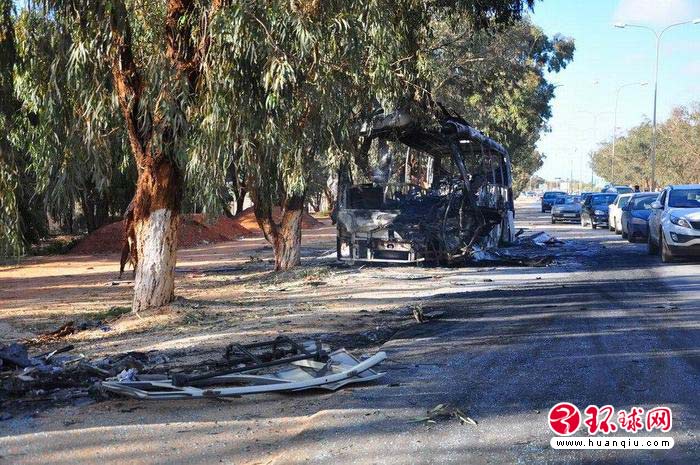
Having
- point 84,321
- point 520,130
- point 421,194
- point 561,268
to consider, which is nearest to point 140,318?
point 84,321

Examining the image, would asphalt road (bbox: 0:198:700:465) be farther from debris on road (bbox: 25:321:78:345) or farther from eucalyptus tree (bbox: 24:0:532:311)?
debris on road (bbox: 25:321:78:345)

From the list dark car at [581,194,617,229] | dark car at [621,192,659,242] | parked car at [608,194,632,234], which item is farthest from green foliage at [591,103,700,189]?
dark car at [621,192,659,242]

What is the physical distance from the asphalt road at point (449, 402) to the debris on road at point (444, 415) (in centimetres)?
7

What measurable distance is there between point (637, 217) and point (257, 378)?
22273mm

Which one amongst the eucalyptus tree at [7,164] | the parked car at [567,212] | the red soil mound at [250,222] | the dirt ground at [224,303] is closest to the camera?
the dirt ground at [224,303]

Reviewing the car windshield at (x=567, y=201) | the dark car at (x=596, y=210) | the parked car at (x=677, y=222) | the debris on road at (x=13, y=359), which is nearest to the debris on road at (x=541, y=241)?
the parked car at (x=677, y=222)

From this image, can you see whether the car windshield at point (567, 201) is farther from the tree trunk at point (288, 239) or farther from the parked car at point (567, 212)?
the tree trunk at point (288, 239)

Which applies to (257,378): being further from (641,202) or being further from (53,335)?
(641,202)

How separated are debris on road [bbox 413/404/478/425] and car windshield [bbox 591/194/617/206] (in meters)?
36.2

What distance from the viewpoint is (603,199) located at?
41.8m

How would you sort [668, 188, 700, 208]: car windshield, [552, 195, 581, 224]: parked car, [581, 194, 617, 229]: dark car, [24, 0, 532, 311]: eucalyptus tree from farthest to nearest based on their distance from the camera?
[552, 195, 581, 224]: parked car
[581, 194, 617, 229]: dark car
[668, 188, 700, 208]: car windshield
[24, 0, 532, 311]: eucalyptus tree

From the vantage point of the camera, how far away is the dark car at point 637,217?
27.2 metres

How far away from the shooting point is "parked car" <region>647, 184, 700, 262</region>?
19.5 metres

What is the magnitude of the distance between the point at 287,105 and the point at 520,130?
112 feet
